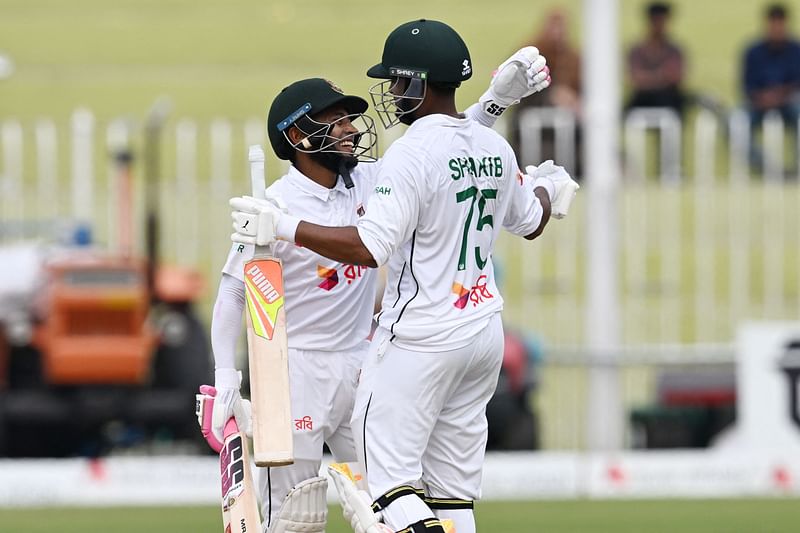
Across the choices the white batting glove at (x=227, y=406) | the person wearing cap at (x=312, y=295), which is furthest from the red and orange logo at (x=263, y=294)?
the white batting glove at (x=227, y=406)

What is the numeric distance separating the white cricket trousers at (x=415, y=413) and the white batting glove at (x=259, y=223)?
47cm

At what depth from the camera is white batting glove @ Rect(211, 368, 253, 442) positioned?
18.8ft

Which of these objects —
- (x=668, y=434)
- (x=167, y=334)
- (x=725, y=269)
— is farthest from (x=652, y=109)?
(x=167, y=334)

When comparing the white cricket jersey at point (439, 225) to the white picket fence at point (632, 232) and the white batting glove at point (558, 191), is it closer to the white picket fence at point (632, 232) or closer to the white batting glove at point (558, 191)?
the white batting glove at point (558, 191)

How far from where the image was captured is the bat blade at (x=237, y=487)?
5680mm

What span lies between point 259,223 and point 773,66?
27.9ft

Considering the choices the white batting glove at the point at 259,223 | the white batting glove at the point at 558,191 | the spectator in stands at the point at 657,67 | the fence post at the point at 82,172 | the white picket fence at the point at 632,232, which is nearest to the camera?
the white batting glove at the point at 259,223

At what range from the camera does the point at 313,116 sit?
573 centimetres

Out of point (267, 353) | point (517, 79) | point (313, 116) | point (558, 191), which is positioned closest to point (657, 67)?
point (558, 191)

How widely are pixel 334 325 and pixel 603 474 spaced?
15.9 ft

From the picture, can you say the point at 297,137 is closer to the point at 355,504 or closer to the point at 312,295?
the point at 312,295

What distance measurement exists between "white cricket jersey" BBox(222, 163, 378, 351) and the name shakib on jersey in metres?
0.53

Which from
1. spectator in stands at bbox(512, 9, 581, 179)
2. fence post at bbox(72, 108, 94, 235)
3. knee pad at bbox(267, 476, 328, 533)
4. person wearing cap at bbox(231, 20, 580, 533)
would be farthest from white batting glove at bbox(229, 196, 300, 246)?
spectator in stands at bbox(512, 9, 581, 179)

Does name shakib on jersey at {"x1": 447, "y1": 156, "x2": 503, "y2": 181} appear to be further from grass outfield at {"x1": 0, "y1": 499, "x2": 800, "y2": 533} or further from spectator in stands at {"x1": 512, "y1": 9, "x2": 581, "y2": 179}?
spectator in stands at {"x1": 512, "y1": 9, "x2": 581, "y2": 179}
